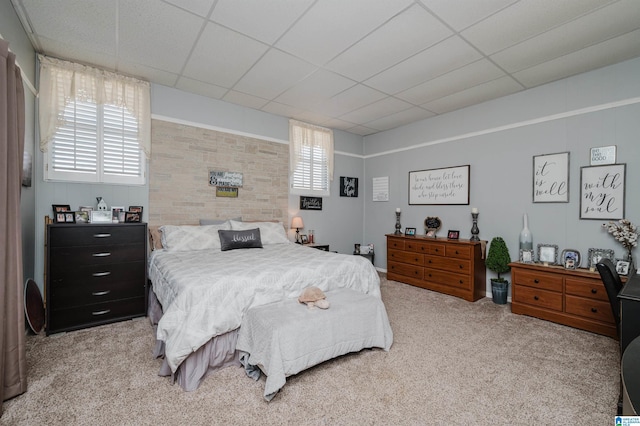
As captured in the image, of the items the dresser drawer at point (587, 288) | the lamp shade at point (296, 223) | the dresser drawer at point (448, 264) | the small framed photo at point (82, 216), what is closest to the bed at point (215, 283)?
the small framed photo at point (82, 216)

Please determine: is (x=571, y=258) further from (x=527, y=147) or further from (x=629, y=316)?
(x=629, y=316)

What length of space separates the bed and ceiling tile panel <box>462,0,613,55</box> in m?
2.49

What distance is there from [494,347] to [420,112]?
11.7 feet

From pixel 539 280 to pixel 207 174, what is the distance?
4556mm

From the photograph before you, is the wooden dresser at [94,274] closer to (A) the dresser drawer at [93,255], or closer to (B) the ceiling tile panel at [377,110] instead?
(A) the dresser drawer at [93,255]

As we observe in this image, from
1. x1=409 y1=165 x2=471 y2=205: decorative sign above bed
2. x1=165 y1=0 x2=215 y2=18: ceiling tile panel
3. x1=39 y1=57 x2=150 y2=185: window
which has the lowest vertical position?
x1=409 y1=165 x2=471 y2=205: decorative sign above bed

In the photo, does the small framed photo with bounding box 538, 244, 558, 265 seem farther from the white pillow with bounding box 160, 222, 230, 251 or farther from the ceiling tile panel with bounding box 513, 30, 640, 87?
the white pillow with bounding box 160, 222, 230, 251

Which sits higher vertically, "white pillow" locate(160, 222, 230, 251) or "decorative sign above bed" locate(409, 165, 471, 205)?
"decorative sign above bed" locate(409, 165, 471, 205)

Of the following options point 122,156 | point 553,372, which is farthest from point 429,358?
point 122,156

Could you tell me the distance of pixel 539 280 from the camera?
133 inches

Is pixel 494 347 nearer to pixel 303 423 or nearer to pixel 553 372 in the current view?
pixel 553 372

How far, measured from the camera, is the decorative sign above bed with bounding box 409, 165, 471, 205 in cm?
455

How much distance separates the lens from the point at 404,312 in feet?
11.5

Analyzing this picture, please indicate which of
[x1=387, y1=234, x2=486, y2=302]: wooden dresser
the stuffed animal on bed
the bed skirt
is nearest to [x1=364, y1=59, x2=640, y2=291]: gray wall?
[x1=387, y1=234, x2=486, y2=302]: wooden dresser
